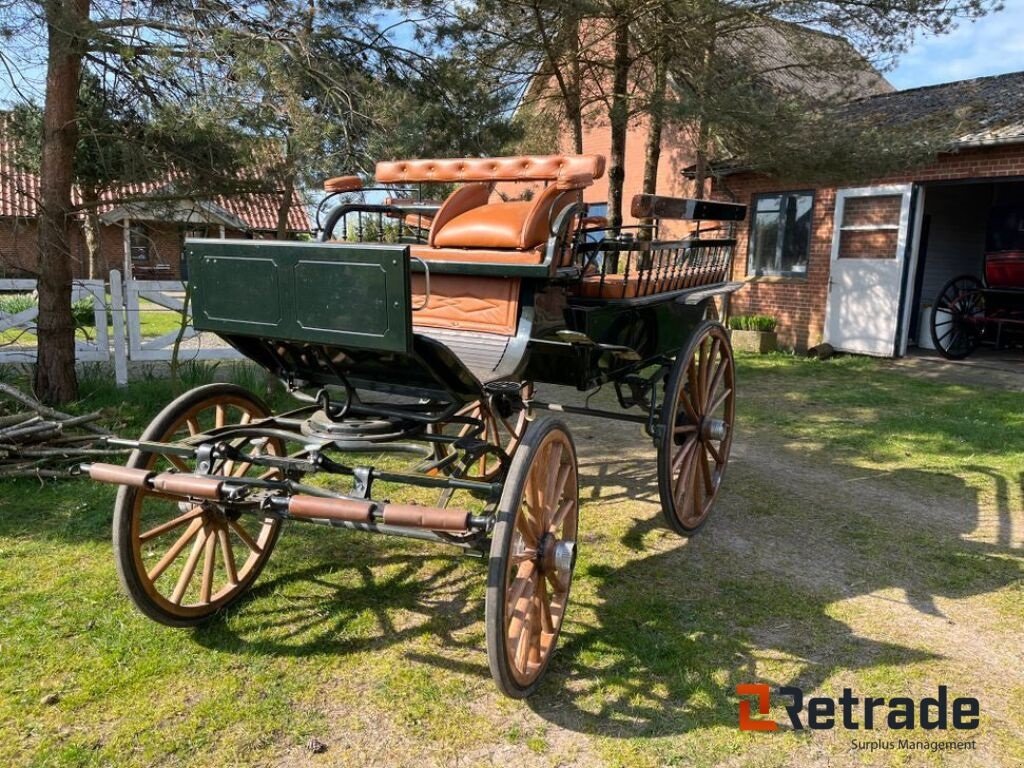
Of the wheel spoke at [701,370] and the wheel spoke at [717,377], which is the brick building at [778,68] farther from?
the wheel spoke at [701,370]

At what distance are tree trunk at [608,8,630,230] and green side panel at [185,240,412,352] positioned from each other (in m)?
5.94

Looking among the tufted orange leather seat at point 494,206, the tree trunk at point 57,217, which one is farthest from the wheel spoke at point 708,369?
the tree trunk at point 57,217

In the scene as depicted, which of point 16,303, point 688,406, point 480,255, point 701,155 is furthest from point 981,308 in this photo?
point 16,303

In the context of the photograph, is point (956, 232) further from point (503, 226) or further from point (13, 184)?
point (13, 184)

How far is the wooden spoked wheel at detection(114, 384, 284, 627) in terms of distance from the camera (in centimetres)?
263

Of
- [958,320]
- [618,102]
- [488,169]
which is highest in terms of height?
[618,102]

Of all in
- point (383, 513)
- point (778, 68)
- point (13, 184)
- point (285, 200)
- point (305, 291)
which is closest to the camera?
point (383, 513)

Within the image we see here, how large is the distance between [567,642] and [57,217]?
16.4 feet

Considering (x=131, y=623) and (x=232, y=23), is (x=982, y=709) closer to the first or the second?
(x=131, y=623)

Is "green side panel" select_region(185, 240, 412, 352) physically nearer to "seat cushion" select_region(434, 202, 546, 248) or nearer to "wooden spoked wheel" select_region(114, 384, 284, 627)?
"wooden spoked wheel" select_region(114, 384, 284, 627)

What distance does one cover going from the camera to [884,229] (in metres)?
10.3

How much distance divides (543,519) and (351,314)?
938mm

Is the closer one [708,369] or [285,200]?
[708,369]

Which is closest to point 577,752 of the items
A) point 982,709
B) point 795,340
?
point 982,709
